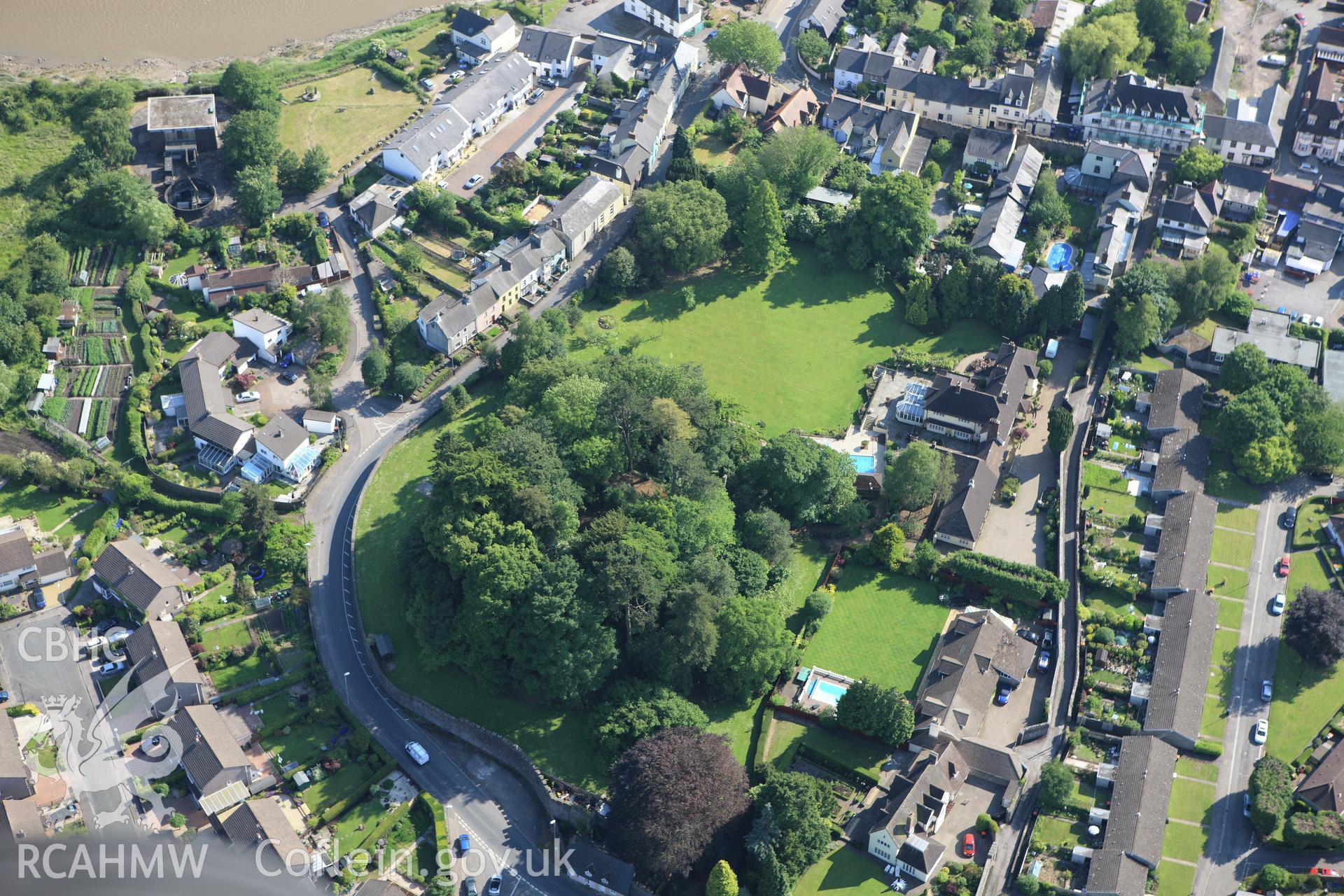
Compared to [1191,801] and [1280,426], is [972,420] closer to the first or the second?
[1280,426]

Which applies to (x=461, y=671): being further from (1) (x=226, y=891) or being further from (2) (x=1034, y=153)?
(2) (x=1034, y=153)

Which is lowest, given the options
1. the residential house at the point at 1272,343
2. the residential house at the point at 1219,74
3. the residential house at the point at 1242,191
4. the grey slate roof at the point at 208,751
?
the grey slate roof at the point at 208,751

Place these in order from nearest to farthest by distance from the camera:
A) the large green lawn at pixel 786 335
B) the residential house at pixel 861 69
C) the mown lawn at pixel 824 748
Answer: the mown lawn at pixel 824 748, the large green lawn at pixel 786 335, the residential house at pixel 861 69

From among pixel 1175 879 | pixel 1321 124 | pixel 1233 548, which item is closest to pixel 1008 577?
pixel 1233 548

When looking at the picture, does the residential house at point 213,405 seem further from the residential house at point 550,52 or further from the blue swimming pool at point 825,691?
the residential house at point 550,52

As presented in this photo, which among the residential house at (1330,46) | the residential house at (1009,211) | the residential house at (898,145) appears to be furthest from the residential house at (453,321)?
the residential house at (1330,46)

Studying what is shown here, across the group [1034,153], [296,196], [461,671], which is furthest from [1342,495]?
[296,196]

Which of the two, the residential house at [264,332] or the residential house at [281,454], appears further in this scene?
the residential house at [264,332]
